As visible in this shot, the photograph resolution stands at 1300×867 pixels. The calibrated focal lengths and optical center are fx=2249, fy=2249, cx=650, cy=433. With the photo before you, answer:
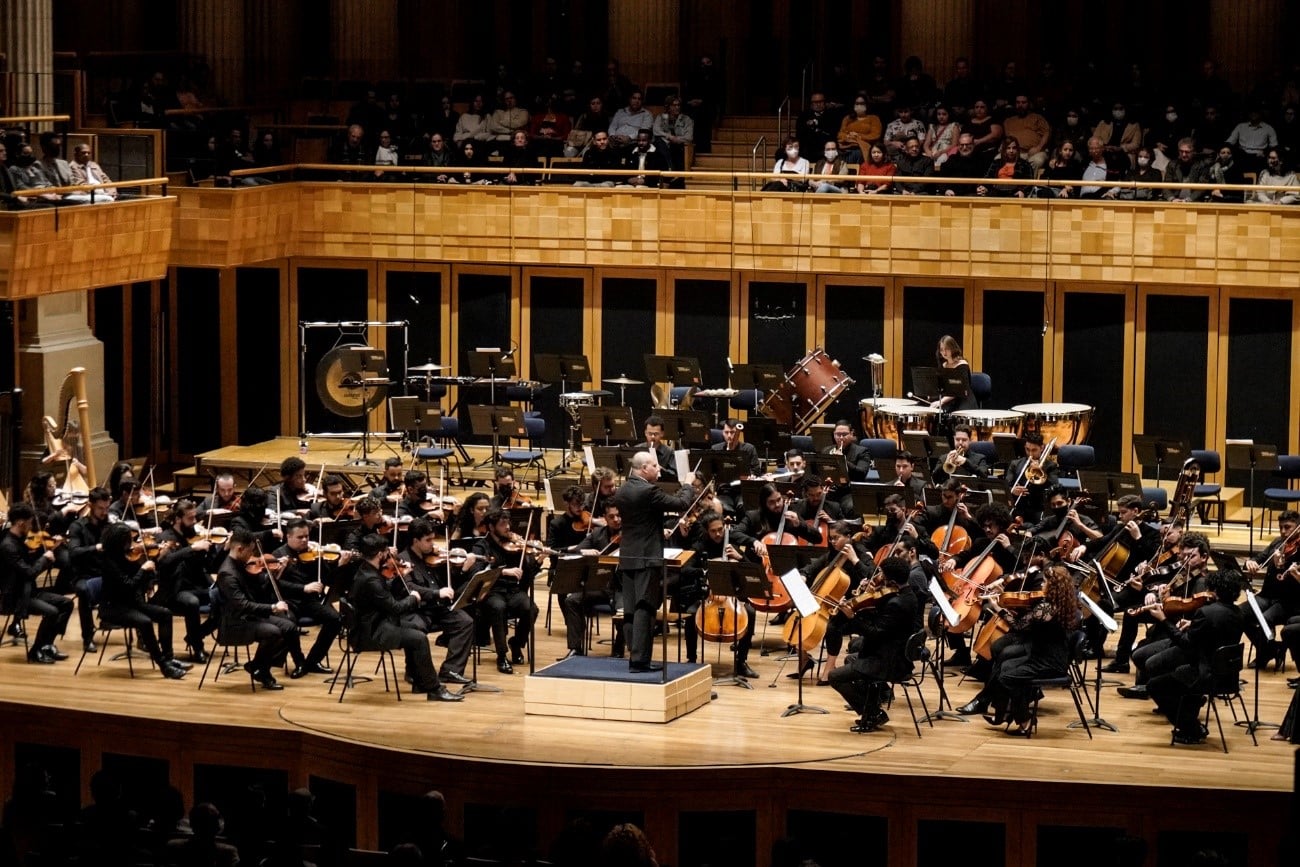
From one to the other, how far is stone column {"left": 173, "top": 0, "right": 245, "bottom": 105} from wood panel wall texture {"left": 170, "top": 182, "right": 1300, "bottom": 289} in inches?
97.3

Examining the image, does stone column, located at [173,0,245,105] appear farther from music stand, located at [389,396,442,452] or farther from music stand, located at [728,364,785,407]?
music stand, located at [728,364,785,407]

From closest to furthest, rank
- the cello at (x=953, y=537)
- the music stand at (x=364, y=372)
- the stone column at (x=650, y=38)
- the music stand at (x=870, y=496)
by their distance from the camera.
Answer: the cello at (x=953, y=537) → the music stand at (x=870, y=496) → the music stand at (x=364, y=372) → the stone column at (x=650, y=38)

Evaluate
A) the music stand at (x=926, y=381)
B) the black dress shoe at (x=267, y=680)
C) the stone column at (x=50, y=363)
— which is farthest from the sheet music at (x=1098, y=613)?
the stone column at (x=50, y=363)

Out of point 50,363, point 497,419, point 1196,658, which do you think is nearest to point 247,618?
point 497,419

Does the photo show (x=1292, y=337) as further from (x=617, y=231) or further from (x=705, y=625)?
(x=705, y=625)

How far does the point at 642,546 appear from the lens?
1449 cm

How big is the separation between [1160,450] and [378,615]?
22.3ft

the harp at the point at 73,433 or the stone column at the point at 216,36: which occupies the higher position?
the stone column at the point at 216,36

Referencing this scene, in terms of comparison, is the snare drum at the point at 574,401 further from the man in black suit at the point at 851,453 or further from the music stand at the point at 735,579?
the music stand at the point at 735,579

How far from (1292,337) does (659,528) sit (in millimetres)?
9178

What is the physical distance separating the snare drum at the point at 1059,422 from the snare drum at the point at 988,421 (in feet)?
0.71

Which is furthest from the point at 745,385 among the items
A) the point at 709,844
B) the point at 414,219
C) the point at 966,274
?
the point at 709,844

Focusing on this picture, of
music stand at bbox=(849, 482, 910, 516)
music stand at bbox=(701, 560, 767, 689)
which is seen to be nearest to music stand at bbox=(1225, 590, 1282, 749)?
music stand at bbox=(701, 560, 767, 689)

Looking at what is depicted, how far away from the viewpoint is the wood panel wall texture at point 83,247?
18953mm
